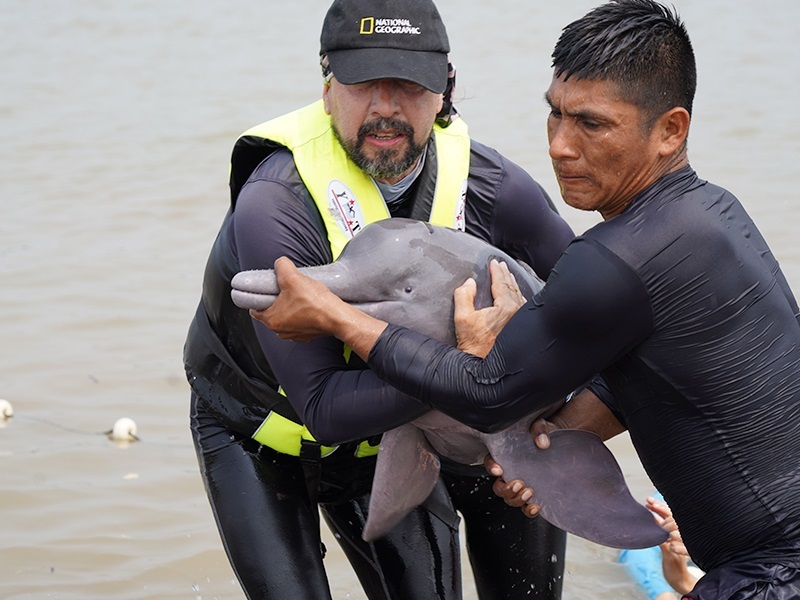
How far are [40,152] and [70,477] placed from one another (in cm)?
755

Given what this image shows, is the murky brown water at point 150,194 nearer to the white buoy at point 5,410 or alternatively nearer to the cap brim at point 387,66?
the white buoy at point 5,410

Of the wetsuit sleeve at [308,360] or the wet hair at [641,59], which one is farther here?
the wetsuit sleeve at [308,360]

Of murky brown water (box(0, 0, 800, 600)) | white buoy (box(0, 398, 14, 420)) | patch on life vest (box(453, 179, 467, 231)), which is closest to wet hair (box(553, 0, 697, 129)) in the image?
patch on life vest (box(453, 179, 467, 231))

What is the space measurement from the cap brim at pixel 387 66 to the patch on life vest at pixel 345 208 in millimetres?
322

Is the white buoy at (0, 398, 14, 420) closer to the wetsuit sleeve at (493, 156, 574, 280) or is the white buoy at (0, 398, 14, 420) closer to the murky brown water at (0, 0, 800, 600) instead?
the murky brown water at (0, 0, 800, 600)

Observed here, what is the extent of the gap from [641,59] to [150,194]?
9767mm

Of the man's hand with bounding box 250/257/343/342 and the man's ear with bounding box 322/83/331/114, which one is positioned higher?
the man's ear with bounding box 322/83/331/114

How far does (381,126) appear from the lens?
3664mm

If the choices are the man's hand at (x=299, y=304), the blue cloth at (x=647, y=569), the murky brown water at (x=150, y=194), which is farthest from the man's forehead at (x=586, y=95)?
the blue cloth at (x=647, y=569)

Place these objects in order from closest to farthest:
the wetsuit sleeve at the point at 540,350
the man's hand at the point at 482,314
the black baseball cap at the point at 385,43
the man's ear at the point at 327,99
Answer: the wetsuit sleeve at the point at 540,350
the man's hand at the point at 482,314
the black baseball cap at the point at 385,43
the man's ear at the point at 327,99

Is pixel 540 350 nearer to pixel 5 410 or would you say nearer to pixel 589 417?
pixel 589 417

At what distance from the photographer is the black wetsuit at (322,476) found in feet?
12.1

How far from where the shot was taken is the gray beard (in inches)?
145

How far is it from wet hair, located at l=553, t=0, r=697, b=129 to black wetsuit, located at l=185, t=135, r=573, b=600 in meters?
0.97
